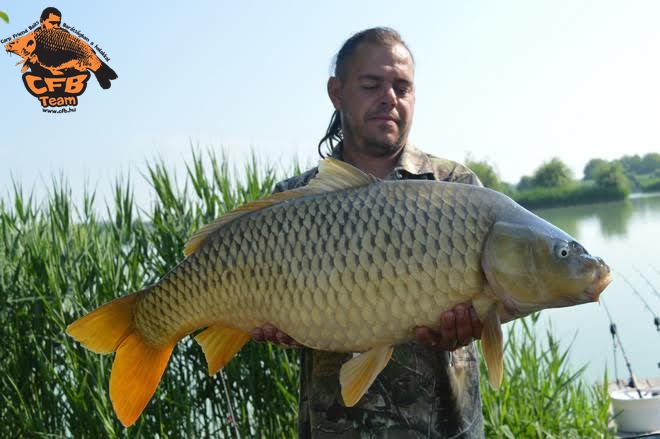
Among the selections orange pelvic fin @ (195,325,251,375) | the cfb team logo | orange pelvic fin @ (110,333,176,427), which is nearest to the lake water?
orange pelvic fin @ (195,325,251,375)

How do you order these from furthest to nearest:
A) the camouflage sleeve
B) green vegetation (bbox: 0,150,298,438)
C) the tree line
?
the tree line
green vegetation (bbox: 0,150,298,438)
the camouflage sleeve

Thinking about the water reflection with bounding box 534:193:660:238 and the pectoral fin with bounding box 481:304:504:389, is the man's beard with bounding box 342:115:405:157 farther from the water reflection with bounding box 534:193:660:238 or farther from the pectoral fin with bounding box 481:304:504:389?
the water reflection with bounding box 534:193:660:238

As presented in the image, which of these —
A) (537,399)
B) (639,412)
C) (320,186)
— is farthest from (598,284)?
(639,412)

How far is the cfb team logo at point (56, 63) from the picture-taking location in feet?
12.6

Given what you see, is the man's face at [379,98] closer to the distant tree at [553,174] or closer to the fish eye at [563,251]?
the fish eye at [563,251]

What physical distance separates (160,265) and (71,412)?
61cm

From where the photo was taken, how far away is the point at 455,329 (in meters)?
1.25

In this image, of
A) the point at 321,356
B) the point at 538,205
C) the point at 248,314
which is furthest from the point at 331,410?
the point at 538,205

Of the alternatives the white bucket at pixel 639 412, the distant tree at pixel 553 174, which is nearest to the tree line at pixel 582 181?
the distant tree at pixel 553 174

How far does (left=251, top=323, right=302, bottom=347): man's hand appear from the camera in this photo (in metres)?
1.38

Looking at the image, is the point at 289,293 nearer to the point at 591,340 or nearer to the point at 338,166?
the point at 338,166

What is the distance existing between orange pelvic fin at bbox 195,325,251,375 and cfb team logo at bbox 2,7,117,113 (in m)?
2.65

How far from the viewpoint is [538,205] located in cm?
2269

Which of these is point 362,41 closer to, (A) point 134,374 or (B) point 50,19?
(A) point 134,374
